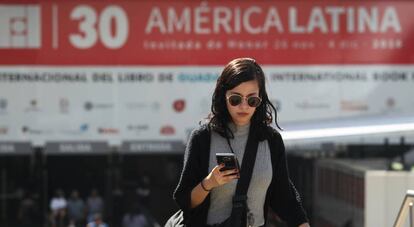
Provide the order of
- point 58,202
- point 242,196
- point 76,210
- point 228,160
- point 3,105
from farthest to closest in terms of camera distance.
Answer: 1. point 76,210
2. point 58,202
3. point 3,105
4. point 242,196
5. point 228,160

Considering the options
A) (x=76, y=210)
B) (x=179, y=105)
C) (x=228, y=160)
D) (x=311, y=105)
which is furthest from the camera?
(x=76, y=210)

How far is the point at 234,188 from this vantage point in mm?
3402

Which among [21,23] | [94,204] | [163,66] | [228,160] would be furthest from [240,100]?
[94,204]

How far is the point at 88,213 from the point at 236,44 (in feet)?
17.8

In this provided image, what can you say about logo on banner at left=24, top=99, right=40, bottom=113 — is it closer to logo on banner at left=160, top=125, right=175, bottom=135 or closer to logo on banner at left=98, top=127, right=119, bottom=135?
logo on banner at left=98, top=127, right=119, bottom=135

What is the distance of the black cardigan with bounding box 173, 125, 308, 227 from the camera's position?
3430 mm

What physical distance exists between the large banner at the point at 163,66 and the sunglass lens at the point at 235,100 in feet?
52.9

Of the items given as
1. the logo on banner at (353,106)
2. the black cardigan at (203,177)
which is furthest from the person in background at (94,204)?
the black cardigan at (203,177)

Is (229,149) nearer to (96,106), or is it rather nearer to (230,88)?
(230,88)

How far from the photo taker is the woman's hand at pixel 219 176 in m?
3.25

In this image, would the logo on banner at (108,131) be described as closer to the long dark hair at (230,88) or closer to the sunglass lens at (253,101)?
the long dark hair at (230,88)

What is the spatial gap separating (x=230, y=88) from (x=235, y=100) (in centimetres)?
6

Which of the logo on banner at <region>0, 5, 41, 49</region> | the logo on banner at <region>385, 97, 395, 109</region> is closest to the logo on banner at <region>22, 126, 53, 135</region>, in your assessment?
the logo on banner at <region>0, 5, 41, 49</region>

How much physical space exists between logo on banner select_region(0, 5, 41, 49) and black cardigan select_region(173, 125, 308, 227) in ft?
54.5
